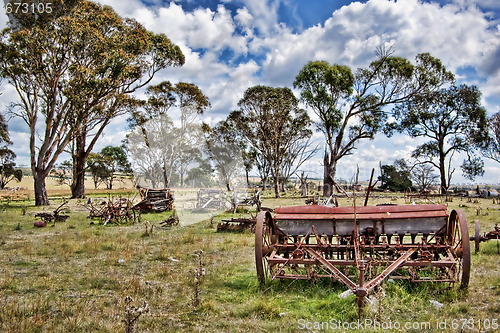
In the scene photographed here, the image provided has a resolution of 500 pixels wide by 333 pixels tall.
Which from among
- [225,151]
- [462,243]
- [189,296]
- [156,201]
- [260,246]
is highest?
[225,151]

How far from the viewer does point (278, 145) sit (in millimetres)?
42375

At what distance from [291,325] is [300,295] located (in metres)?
1.26

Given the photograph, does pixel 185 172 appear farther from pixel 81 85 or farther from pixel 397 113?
pixel 397 113

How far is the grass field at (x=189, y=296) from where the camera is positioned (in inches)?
195

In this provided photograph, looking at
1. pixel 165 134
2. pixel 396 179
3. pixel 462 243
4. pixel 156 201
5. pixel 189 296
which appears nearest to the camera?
pixel 462 243

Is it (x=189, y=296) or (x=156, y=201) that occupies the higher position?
(x=156, y=201)

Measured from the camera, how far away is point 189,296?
6.27m

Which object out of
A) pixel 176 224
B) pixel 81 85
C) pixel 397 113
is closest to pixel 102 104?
pixel 81 85

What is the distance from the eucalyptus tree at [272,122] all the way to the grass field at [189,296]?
3132 cm

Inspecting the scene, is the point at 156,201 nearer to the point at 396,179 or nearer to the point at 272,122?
the point at 272,122

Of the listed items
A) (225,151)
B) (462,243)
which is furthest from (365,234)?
(225,151)

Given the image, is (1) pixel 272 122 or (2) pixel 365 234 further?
(1) pixel 272 122

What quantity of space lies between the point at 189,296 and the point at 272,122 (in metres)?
36.5

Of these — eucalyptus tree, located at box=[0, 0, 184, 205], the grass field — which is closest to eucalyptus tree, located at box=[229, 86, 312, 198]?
eucalyptus tree, located at box=[0, 0, 184, 205]
